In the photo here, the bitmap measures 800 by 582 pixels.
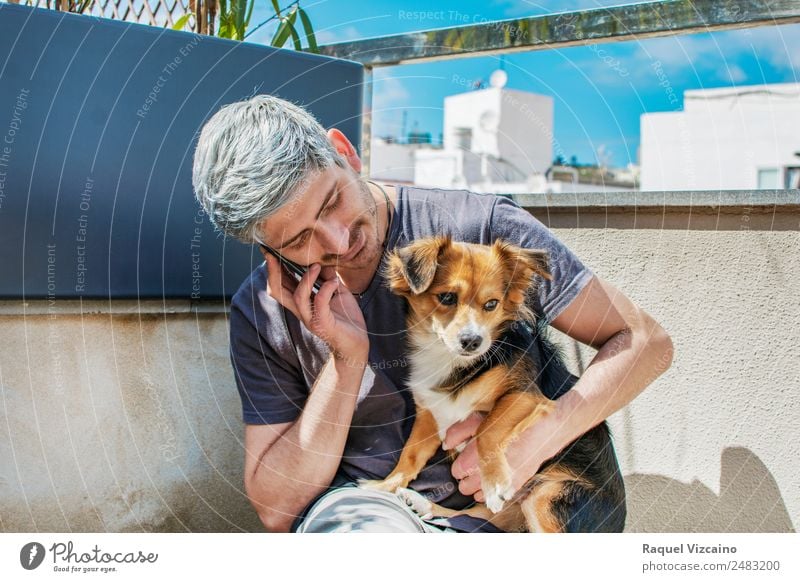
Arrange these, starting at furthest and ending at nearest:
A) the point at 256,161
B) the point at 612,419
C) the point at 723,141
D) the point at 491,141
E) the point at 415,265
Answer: the point at 723,141
the point at 491,141
the point at 612,419
the point at 415,265
the point at 256,161

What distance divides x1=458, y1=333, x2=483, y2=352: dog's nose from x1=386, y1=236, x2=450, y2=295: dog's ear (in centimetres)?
10

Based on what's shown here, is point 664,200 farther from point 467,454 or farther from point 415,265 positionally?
point 467,454

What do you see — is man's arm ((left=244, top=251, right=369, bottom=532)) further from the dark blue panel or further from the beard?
the dark blue panel

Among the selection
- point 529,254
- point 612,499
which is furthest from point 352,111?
point 612,499

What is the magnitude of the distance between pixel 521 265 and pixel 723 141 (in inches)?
36.2

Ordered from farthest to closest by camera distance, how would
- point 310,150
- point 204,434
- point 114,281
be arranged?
1. point 204,434
2. point 114,281
3. point 310,150

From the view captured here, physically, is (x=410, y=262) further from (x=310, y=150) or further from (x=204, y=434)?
(x=204, y=434)

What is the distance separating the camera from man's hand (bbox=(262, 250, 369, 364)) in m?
1.26

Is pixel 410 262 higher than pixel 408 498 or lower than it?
higher

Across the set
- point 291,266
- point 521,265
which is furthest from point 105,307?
point 521,265

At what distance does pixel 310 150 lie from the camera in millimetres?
1197

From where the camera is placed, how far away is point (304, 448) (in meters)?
1.33
